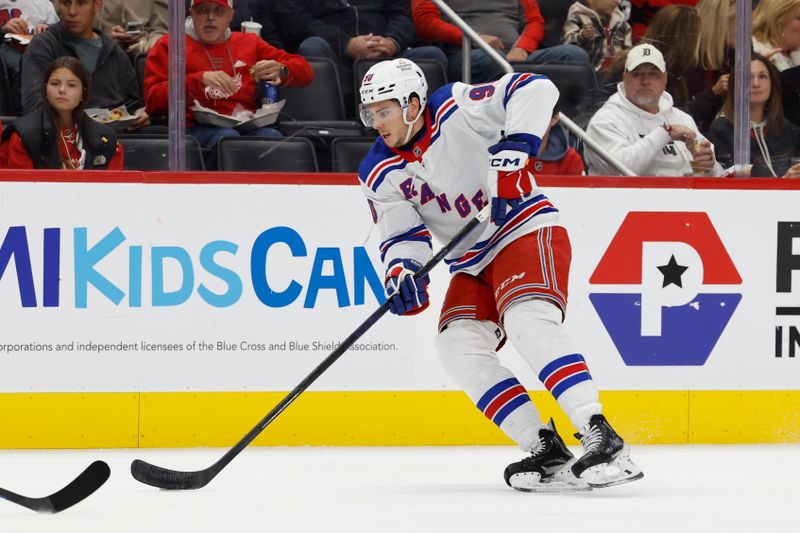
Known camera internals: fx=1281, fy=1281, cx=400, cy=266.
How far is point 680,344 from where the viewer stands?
447cm

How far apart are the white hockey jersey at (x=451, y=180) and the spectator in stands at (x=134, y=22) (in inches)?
50.1

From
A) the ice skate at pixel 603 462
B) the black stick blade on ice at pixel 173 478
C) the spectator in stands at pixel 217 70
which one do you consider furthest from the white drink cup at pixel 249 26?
the ice skate at pixel 603 462

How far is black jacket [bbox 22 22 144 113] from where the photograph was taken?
14.5 ft

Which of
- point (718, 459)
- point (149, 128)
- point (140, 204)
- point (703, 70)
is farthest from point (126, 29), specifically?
point (718, 459)

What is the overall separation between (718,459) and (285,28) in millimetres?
2093

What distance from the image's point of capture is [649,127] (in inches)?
183

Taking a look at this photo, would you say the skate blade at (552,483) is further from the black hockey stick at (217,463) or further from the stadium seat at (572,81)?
the stadium seat at (572,81)

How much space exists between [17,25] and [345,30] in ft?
3.74

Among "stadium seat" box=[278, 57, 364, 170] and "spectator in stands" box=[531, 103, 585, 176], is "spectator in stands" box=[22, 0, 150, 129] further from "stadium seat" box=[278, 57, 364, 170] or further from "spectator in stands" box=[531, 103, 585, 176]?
"spectator in stands" box=[531, 103, 585, 176]

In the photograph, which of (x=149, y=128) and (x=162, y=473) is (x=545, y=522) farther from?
(x=149, y=128)

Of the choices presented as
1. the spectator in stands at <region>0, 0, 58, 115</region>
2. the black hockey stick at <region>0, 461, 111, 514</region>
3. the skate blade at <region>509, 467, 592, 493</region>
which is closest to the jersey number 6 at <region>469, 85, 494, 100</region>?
the skate blade at <region>509, 467, 592, 493</region>

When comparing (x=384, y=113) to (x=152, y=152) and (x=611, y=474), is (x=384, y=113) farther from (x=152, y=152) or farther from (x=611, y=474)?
(x=152, y=152)

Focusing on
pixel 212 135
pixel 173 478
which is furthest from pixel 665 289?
pixel 173 478

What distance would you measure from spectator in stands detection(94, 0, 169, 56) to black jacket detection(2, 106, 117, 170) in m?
0.30
